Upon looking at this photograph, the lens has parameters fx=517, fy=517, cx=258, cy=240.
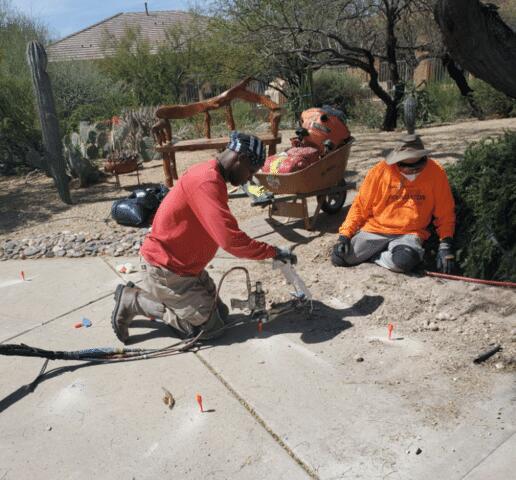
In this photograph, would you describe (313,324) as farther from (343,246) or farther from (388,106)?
(388,106)

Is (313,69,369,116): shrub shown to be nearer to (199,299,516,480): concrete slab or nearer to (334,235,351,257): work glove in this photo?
(334,235,351,257): work glove

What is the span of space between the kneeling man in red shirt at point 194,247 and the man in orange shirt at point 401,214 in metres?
1.07

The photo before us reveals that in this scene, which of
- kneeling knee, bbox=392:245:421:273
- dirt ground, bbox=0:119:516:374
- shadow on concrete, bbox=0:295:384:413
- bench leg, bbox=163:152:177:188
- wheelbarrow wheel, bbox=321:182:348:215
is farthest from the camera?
bench leg, bbox=163:152:177:188

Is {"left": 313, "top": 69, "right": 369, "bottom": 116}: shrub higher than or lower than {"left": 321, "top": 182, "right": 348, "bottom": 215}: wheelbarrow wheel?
higher

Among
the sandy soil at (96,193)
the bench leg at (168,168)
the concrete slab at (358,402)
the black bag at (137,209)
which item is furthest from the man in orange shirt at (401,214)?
the bench leg at (168,168)

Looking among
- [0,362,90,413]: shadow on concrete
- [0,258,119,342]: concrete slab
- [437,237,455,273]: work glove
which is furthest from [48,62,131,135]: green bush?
[437,237,455,273]: work glove

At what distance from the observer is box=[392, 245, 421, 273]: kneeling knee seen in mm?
3898

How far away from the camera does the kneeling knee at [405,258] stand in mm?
3898

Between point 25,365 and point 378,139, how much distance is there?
28.2 ft

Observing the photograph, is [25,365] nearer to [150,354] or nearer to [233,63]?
[150,354]

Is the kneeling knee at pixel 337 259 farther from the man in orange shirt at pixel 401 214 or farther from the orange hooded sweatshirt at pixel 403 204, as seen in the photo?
the orange hooded sweatshirt at pixel 403 204

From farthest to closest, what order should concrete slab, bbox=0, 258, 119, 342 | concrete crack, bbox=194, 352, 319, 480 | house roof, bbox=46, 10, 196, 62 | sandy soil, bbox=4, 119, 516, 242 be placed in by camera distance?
house roof, bbox=46, 10, 196, 62, sandy soil, bbox=4, 119, 516, 242, concrete slab, bbox=0, 258, 119, 342, concrete crack, bbox=194, 352, 319, 480

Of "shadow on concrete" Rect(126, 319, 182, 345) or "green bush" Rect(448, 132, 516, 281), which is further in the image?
"green bush" Rect(448, 132, 516, 281)

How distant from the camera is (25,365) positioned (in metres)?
3.40
